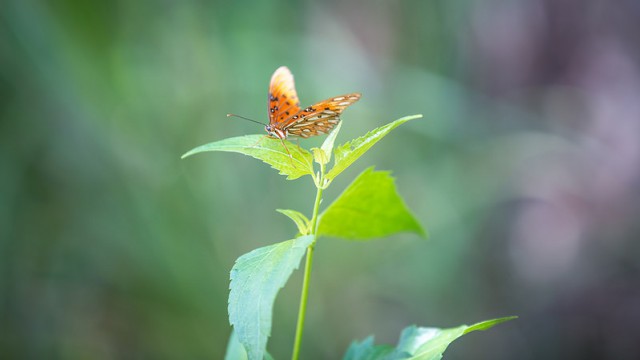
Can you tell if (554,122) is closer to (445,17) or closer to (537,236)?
(537,236)

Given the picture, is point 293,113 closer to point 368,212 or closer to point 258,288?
point 368,212

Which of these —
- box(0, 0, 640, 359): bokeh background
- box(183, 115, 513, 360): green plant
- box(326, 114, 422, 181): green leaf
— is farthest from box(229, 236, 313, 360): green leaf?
box(0, 0, 640, 359): bokeh background

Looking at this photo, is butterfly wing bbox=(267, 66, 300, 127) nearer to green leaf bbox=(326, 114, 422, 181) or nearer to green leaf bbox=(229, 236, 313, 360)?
green leaf bbox=(326, 114, 422, 181)

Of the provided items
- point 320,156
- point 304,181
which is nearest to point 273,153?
point 320,156

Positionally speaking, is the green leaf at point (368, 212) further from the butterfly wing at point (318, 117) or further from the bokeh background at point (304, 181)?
the bokeh background at point (304, 181)

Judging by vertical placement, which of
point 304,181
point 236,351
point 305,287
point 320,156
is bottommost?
point 304,181

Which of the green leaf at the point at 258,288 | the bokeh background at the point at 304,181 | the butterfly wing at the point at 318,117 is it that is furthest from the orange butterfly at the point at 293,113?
the bokeh background at the point at 304,181

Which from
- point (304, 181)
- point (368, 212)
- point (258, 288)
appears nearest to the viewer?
point (258, 288)
